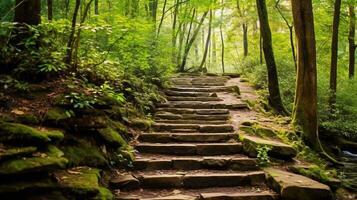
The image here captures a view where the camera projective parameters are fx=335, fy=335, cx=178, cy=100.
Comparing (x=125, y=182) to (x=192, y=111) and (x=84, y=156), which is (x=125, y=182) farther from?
(x=192, y=111)

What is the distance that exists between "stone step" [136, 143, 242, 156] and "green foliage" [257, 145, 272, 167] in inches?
18.8

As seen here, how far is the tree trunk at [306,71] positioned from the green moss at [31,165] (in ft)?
19.9

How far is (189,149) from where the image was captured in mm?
6793

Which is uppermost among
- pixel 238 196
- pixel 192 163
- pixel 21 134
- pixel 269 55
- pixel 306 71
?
pixel 269 55

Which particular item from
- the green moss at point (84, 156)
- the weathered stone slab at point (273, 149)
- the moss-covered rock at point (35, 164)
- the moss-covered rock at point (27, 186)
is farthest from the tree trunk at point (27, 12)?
the weathered stone slab at point (273, 149)

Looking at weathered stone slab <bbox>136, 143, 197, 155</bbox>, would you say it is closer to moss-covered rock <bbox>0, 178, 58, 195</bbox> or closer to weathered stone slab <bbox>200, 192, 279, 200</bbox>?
weathered stone slab <bbox>200, 192, 279, 200</bbox>

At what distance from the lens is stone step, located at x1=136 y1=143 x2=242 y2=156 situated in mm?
6750

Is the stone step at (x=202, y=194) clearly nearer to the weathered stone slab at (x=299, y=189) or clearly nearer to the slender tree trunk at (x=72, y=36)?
the weathered stone slab at (x=299, y=189)

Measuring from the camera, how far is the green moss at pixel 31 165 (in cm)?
366

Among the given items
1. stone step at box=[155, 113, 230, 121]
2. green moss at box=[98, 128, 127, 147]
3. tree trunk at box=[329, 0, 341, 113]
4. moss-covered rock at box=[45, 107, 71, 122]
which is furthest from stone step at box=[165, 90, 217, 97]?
moss-covered rock at box=[45, 107, 71, 122]

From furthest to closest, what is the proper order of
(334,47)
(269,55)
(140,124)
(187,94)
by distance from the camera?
(334,47) → (187,94) → (269,55) → (140,124)

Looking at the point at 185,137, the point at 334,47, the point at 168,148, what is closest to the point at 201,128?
A: the point at 185,137

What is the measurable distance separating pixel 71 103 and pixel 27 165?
1.62 metres

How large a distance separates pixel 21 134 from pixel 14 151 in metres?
0.31
